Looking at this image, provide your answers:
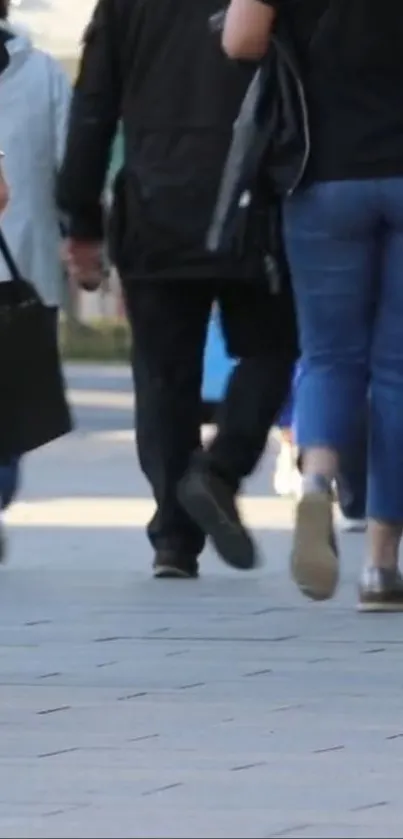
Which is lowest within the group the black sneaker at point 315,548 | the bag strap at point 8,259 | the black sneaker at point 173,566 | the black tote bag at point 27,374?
the black sneaker at point 173,566

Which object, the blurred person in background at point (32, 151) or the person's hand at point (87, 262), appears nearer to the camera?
the person's hand at point (87, 262)

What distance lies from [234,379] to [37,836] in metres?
3.22

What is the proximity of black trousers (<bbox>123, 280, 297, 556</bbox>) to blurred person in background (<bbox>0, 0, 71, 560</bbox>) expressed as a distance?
0.89 meters

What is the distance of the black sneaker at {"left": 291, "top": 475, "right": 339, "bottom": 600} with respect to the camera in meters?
5.76

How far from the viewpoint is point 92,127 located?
23.0 ft

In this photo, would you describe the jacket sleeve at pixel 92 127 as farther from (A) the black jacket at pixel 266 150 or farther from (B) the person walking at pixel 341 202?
(B) the person walking at pixel 341 202

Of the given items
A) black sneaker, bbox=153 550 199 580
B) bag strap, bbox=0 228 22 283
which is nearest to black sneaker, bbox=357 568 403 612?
black sneaker, bbox=153 550 199 580

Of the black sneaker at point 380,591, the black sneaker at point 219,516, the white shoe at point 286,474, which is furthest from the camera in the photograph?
the white shoe at point 286,474

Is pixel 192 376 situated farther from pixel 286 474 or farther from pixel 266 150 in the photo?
pixel 286 474

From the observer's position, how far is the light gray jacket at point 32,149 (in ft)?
26.2

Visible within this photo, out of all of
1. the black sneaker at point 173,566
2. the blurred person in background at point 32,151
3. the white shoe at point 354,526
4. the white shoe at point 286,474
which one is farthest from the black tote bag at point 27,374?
the white shoe at point 286,474

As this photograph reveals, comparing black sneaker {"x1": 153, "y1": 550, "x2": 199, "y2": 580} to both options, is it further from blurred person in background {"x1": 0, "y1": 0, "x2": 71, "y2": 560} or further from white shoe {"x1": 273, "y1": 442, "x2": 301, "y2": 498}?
white shoe {"x1": 273, "y1": 442, "x2": 301, "y2": 498}

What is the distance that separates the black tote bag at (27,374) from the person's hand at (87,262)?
0.76 meters

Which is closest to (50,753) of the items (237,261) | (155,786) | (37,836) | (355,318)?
(155,786)
